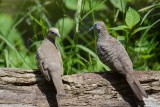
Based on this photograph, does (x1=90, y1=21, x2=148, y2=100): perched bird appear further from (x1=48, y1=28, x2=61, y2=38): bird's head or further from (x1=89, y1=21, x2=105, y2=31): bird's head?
(x1=48, y1=28, x2=61, y2=38): bird's head

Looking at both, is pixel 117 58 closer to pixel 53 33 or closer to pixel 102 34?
pixel 102 34

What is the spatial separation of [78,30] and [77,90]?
3.80ft

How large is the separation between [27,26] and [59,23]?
2.36 ft

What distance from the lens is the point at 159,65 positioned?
24.0 feet

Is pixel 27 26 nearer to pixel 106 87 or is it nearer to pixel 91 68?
pixel 91 68

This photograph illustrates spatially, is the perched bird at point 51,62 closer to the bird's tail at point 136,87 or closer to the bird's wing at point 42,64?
the bird's wing at point 42,64

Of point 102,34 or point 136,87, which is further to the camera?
point 102,34

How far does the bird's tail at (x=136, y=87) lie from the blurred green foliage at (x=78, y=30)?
0.74 metres

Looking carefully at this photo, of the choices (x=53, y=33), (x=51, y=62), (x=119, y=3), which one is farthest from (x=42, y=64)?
(x=119, y=3)

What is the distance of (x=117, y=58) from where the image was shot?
19.6 ft

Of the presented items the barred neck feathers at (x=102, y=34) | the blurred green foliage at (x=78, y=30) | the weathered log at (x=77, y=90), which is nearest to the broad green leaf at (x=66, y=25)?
the blurred green foliage at (x=78, y=30)

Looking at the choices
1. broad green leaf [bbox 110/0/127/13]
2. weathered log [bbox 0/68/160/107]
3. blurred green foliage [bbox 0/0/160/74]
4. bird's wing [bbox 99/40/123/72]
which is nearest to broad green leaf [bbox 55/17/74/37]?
blurred green foliage [bbox 0/0/160/74]

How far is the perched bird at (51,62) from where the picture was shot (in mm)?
5754

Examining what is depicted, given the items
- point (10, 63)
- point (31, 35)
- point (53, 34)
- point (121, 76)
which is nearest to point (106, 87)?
point (121, 76)
